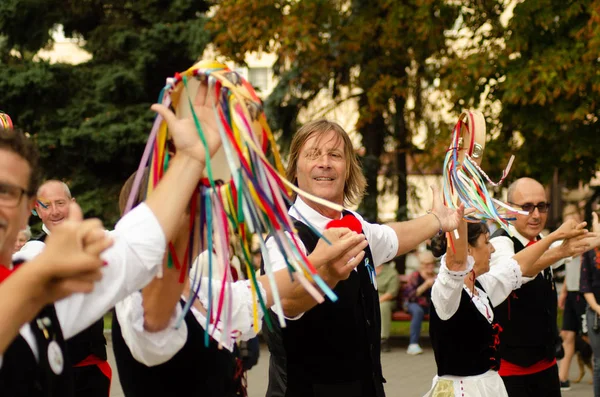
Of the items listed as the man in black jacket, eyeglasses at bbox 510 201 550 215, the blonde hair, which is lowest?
the man in black jacket

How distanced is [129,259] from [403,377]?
9.13 meters

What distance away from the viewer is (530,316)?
17.7ft

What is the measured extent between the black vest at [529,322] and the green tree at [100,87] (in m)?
11.1

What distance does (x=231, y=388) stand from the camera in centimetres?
292

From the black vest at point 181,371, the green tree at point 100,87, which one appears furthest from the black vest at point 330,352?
the green tree at point 100,87

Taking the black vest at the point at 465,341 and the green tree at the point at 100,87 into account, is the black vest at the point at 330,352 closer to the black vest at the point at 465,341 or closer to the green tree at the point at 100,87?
the black vest at the point at 465,341

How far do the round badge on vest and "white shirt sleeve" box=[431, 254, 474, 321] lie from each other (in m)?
2.56

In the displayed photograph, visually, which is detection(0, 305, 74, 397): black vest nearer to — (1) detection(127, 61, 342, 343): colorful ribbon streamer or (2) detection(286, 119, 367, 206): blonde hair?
(1) detection(127, 61, 342, 343): colorful ribbon streamer

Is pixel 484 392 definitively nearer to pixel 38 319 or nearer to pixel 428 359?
pixel 38 319

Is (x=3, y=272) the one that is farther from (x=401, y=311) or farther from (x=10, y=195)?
(x=401, y=311)

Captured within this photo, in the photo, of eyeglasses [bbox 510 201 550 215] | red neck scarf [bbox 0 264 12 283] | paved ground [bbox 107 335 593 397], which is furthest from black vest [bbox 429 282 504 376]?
paved ground [bbox 107 335 593 397]

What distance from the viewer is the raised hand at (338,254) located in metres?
2.96

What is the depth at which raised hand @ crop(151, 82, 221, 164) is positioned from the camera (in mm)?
2012

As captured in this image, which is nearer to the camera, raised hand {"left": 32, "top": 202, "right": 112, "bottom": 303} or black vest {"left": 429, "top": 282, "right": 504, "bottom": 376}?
raised hand {"left": 32, "top": 202, "right": 112, "bottom": 303}
